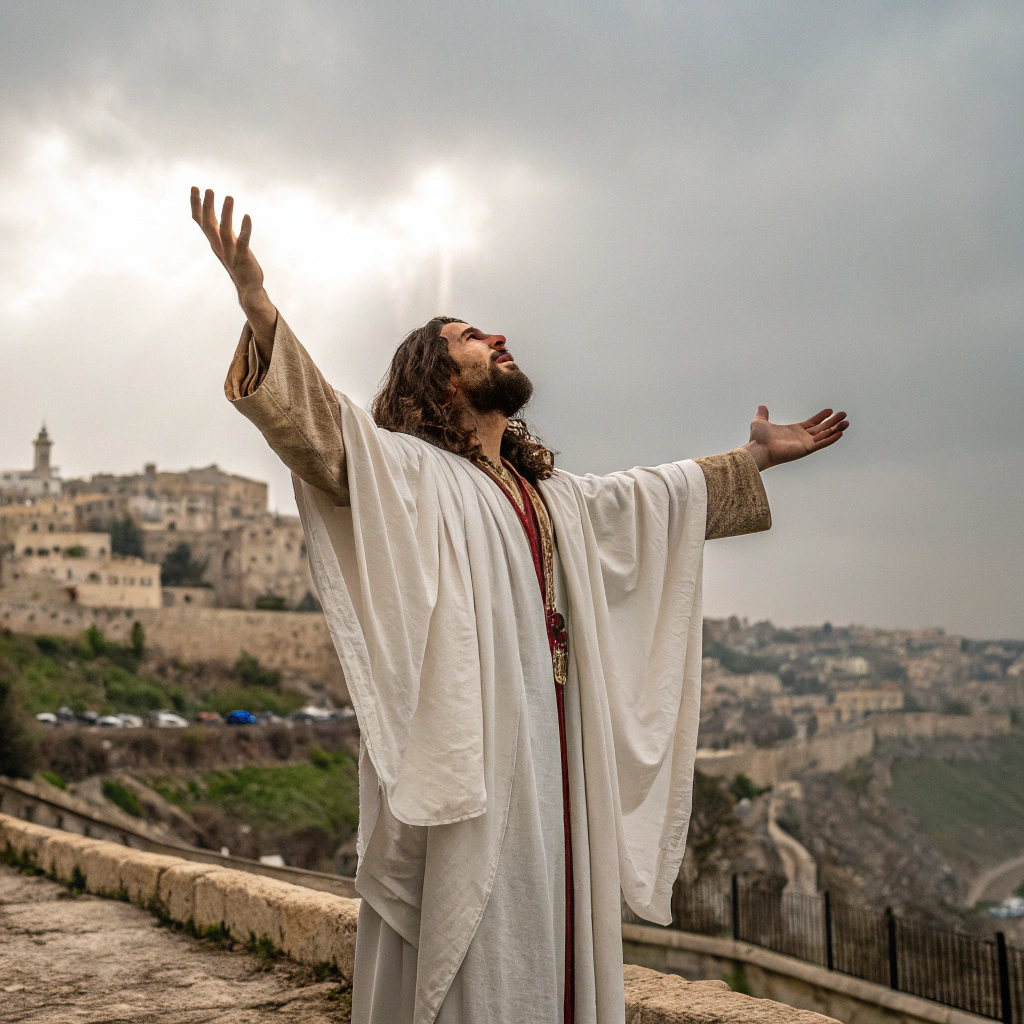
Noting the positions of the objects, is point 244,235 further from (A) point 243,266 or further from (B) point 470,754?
(B) point 470,754

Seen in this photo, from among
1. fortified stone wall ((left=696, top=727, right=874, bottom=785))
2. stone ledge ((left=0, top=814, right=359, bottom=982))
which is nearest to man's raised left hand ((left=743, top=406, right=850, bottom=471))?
stone ledge ((left=0, top=814, right=359, bottom=982))

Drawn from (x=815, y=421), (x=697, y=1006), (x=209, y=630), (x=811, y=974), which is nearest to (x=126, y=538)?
(x=209, y=630)

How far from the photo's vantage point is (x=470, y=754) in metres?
1.68

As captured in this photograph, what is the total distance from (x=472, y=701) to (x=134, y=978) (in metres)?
1.92

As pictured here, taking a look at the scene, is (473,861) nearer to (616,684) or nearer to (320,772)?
(616,684)

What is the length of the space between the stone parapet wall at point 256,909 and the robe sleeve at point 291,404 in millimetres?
1372

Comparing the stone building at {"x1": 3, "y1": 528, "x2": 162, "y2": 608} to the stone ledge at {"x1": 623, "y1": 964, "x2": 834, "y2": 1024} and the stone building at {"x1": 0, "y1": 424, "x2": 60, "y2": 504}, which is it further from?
the stone ledge at {"x1": 623, "y1": 964, "x2": 834, "y2": 1024}

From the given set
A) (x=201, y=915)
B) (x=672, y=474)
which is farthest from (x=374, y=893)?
(x=201, y=915)

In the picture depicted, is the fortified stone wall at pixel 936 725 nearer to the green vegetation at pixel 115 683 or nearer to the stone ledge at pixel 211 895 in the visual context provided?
the green vegetation at pixel 115 683

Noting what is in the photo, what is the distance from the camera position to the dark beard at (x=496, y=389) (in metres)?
2.12

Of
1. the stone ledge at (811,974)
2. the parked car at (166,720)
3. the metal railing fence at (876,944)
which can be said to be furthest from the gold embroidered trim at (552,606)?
the parked car at (166,720)

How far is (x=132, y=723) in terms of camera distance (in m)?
37.9

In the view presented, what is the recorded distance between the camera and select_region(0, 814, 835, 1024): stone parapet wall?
2158mm

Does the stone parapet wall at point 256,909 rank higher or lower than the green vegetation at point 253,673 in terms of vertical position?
lower
